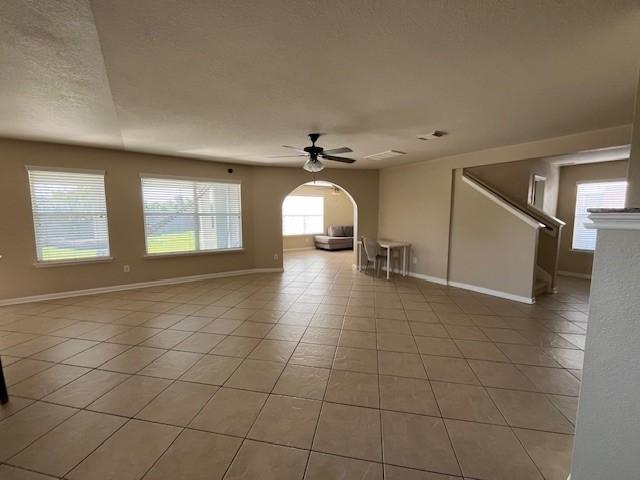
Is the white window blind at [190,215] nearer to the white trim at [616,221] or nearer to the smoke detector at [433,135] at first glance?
the smoke detector at [433,135]

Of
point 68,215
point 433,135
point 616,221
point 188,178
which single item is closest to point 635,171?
point 616,221

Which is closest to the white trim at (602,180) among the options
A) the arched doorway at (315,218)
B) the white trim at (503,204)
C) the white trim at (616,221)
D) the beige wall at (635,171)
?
the white trim at (503,204)

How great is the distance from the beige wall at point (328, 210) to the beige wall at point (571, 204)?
237 inches


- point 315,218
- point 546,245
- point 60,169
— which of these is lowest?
point 546,245

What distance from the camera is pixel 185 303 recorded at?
4.04 meters

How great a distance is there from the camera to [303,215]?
995cm

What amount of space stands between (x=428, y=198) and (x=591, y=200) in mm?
3629

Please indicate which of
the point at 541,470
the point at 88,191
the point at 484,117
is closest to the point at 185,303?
the point at 88,191

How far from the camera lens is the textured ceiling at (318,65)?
1.44 m

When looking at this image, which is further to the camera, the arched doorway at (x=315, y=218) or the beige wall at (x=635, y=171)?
the arched doorway at (x=315, y=218)

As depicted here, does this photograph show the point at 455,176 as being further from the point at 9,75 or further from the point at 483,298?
the point at 9,75

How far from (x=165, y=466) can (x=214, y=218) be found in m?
4.66

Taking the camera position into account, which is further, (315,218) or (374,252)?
(315,218)

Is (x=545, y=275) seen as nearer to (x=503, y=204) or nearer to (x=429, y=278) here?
(x=503, y=204)
